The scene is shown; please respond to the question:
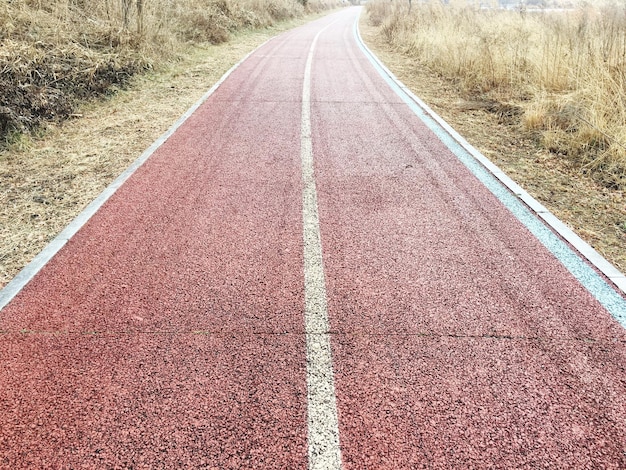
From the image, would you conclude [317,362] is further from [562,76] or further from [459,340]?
[562,76]

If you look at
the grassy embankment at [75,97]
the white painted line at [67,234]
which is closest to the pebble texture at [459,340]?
the white painted line at [67,234]

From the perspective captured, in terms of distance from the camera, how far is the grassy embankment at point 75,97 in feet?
14.9

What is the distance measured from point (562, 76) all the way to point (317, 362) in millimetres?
7255

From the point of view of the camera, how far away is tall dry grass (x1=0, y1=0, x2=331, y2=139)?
6500 millimetres

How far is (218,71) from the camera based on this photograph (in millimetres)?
11477

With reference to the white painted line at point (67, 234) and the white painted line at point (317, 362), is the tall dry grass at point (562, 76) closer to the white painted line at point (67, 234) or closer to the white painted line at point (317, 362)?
the white painted line at point (317, 362)

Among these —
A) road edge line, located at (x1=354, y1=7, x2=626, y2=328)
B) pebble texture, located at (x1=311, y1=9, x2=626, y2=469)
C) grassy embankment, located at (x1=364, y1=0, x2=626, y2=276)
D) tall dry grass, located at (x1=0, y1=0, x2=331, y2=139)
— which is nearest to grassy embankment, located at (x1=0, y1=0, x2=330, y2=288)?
tall dry grass, located at (x1=0, y1=0, x2=331, y2=139)

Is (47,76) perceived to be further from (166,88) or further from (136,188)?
(136,188)

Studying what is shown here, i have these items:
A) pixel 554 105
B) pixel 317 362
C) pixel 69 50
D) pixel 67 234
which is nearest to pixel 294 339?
pixel 317 362

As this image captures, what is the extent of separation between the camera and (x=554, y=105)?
6863 mm

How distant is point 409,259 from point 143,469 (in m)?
2.35

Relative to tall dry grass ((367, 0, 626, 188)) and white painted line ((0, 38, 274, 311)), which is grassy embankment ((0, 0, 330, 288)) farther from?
tall dry grass ((367, 0, 626, 188))

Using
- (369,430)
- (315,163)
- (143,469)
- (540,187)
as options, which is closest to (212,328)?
(143,469)

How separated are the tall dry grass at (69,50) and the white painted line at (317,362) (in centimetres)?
490
